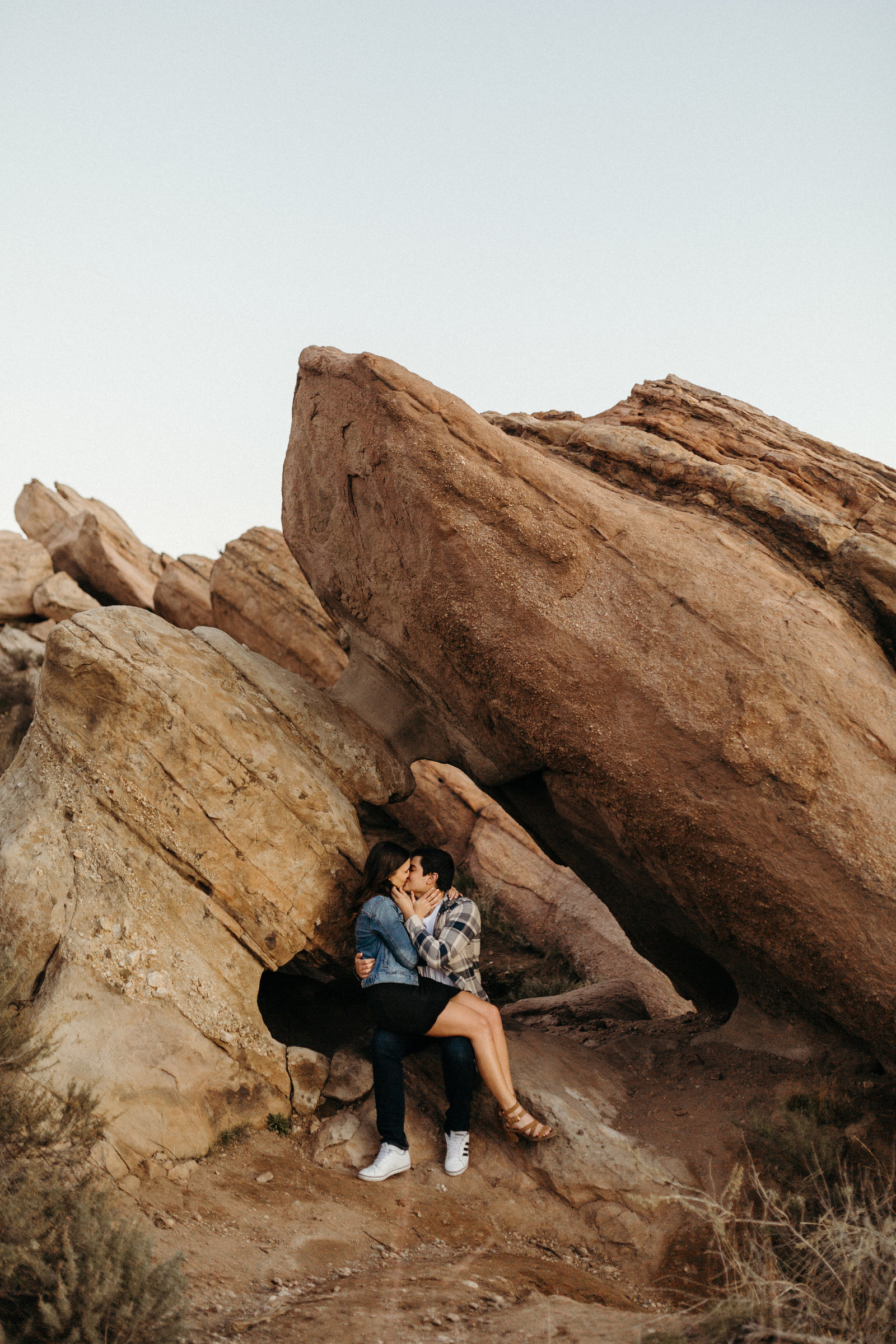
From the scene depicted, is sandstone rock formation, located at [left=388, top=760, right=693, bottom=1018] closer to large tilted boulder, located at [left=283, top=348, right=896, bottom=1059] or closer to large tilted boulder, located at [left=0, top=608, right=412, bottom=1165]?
large tilted boulder, located at [left=283, top=348, right=896, bottom=1059]

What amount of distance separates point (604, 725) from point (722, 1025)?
Answer: 2.97m

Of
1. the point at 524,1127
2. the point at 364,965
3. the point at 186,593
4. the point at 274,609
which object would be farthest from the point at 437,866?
the point at 186,593

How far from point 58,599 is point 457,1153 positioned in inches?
581

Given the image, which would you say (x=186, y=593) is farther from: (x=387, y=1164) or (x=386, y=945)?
(x=387, y=1164)

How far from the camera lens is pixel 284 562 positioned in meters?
14.4

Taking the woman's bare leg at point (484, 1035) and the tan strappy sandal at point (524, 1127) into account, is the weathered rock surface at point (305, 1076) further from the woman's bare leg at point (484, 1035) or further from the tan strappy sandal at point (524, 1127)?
the tan strappy sandal at point (524, 1127)

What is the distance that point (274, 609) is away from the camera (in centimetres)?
1406

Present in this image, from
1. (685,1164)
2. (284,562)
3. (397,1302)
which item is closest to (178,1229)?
(397,1302)

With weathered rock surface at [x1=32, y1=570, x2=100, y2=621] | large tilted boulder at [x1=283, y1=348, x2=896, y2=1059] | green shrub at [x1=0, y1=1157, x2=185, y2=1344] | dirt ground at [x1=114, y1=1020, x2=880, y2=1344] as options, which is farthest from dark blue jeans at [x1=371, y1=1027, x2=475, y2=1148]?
weathered rock surface at [x1=32, y1=570, x2=100, y2=621]

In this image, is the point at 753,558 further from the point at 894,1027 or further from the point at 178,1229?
the point at 178,1229

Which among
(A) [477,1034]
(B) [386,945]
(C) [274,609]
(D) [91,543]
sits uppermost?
(D) [91,543]

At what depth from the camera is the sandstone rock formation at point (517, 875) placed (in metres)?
12.0

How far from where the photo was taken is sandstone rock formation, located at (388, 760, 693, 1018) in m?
12.0

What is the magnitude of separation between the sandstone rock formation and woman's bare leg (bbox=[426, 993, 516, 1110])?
619 cm
